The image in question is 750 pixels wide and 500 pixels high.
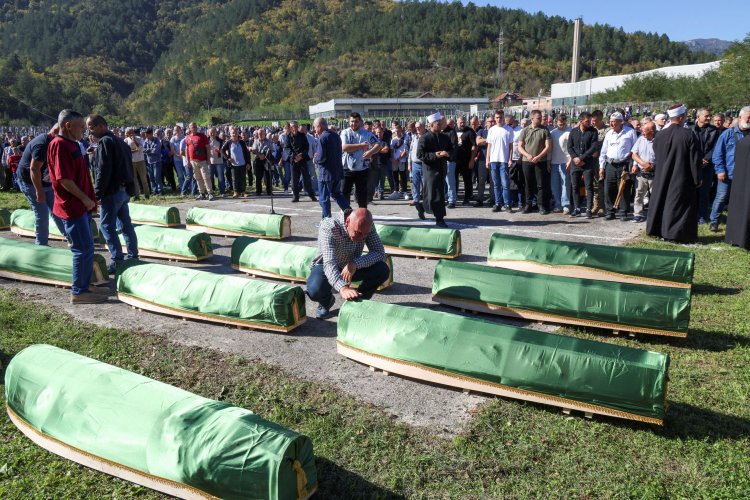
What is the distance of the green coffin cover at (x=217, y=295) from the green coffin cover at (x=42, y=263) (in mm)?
951

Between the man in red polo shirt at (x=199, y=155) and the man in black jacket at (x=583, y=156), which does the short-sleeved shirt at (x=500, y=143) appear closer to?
the man in black jacket at (x=583, y=156)

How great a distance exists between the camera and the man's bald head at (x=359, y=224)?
5223 millimetres

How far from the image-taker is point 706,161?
32.0 ft

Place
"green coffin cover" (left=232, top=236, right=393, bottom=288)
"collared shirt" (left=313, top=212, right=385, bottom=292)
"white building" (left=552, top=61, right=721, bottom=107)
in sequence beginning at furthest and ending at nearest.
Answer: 1. "white building" (left=552, top=61, right=721, bottom=107)
2. "green coffin cover" (left=232, top=236, right=393, bottom=288)
3. "collared shirt" (left=313, top=212, right=385, bottom=292)

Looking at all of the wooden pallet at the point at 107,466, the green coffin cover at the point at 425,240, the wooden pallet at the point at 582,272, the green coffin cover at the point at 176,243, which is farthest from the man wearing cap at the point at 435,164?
the wooden pallet at the point at 107,466

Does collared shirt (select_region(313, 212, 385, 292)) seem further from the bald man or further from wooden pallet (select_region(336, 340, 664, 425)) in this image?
wooden pallet (select_region(336, 340, 664, 425))

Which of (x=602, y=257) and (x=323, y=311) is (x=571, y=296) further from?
(x=323, y=311)

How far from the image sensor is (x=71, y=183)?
20.6ft

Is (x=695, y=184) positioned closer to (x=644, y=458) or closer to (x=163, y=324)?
(x=644, y=458)

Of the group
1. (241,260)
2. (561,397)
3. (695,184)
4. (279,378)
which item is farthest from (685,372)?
(241,260)

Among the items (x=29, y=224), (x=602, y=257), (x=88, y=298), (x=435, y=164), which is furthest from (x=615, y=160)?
(x=29, y=224)

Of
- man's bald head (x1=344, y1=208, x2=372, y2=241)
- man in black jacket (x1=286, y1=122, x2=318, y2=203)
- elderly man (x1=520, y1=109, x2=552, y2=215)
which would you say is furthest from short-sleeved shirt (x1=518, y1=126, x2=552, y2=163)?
man's bald head (x1=344, y1=208, x2=372, y2=241)

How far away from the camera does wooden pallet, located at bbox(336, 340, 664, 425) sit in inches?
151

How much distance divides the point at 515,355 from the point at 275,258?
13.9ft
